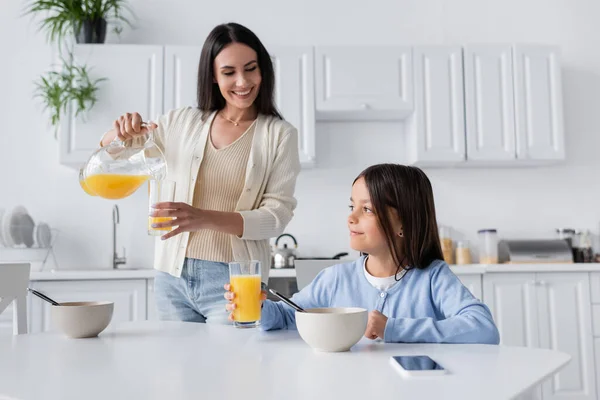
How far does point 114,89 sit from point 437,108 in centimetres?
174

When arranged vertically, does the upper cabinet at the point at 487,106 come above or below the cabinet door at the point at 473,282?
above

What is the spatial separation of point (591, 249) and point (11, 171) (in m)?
3.37

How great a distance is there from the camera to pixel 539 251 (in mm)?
3215

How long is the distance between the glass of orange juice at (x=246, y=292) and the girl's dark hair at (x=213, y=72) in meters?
0.61

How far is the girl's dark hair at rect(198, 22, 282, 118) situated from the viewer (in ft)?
5.22

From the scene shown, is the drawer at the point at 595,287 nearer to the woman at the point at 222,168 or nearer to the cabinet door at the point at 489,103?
the cabinet door at the point at 489,103

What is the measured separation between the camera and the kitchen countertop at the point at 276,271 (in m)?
2.79

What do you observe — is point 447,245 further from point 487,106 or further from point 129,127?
point 129,127

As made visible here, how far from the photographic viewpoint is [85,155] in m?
3.09

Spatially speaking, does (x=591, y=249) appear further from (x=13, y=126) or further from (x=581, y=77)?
(x=13, y=126)

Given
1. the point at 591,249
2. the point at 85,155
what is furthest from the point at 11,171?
the point at 591,249

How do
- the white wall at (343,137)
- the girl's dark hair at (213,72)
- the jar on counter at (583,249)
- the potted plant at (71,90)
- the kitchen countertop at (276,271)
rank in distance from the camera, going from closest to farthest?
the girl's dark hair at (213,72) → the kitchen countertop at (276,271) → the potted plant at (71,90) → the jar on counter at (583,249) → the white wall at (343,137)

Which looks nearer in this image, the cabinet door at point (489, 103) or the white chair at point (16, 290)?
the white chair at point (16, 290)

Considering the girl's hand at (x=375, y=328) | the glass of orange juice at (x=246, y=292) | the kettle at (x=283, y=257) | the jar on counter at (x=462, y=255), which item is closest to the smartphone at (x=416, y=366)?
the girl's hand at (x=375, y=328)
